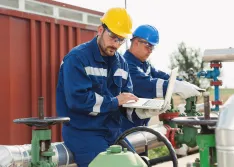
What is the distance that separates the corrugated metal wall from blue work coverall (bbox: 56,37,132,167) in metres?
1.29

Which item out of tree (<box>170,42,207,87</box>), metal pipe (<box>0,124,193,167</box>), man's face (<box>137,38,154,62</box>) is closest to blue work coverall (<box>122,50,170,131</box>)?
man's face (<box>137,38,154,62</box>)

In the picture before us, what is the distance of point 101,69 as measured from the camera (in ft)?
10.6

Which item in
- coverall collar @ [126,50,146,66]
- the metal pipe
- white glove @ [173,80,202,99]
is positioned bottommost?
the metal pipe

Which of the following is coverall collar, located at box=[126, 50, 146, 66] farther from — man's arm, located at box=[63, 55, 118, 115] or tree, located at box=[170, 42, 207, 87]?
tree, located at box=[170, 42, 207, 87]

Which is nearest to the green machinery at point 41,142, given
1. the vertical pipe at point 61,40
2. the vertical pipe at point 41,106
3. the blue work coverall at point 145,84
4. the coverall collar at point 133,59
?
the vertical pipe at point 41,106

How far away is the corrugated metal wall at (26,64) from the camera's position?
429 centimetres

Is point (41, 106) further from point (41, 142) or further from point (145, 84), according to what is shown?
point (145, 84)

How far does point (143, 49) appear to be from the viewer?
4473 mm

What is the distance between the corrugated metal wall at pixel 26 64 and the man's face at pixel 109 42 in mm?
1447

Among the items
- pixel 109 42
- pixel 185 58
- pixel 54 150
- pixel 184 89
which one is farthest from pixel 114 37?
pixel 185 58

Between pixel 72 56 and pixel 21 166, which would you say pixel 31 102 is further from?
pixel 21 166

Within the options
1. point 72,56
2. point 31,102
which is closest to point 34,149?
point 72,56

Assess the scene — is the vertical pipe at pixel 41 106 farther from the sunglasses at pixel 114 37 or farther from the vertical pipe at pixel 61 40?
the vertical pipe at pixel 61 40

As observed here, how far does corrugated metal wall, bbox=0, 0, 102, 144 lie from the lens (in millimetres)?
4293
